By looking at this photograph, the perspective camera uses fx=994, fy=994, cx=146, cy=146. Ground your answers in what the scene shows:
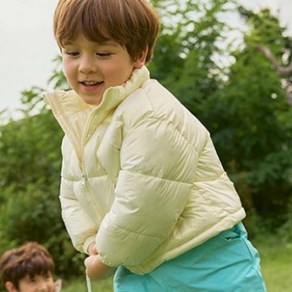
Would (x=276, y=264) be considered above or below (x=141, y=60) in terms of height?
below

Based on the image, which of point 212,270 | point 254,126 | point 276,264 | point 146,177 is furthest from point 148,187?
point 254,126

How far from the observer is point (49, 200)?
10.7 m

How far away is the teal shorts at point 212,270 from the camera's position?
2.80 metres

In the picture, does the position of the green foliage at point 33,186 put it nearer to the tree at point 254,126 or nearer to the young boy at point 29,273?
the tree at point 254,126

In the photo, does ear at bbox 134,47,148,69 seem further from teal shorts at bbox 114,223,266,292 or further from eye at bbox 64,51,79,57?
teal shorts at bbox 114,223,266,292

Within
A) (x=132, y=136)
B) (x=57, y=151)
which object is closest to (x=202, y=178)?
(x=132, y=136)

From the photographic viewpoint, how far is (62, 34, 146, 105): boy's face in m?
2.78

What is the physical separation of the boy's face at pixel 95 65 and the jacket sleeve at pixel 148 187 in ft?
0.58

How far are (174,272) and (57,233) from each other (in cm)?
787

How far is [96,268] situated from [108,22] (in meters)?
0.70

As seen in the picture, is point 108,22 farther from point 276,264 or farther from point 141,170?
point 276,264

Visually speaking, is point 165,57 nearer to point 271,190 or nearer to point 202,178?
point 271,190

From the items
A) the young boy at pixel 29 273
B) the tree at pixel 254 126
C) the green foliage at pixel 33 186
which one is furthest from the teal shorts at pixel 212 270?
the tree at pixel 254 126

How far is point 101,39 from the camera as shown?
275 cm
